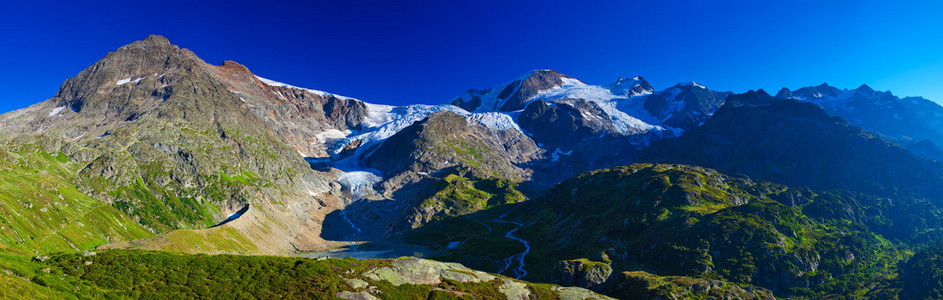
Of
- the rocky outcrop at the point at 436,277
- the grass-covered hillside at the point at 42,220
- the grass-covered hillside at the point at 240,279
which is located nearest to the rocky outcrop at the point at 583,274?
the grass-covered hillside at the point at 240,279

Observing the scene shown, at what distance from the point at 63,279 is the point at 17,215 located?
465 ft

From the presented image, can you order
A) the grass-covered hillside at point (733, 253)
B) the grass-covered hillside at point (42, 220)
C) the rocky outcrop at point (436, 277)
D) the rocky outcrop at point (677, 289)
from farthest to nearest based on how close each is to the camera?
the grass-covered hillside at point (733, 253)
the grass-covered hillside at point (42, 220)
the rocky outcrop at point (677, 289)
the rocky outcrop at point (436, 277)

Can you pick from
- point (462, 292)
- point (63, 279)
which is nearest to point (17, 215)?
point (63, 279)

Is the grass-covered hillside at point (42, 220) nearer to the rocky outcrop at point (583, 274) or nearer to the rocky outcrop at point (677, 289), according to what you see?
the rocky outcrop at point (583, 274)

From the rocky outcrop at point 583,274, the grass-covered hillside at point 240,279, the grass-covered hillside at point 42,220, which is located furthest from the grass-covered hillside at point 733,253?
the grass-covered hillside at point 42,220

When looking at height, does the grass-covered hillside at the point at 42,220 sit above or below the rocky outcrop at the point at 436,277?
above

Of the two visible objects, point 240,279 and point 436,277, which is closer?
point 240,279

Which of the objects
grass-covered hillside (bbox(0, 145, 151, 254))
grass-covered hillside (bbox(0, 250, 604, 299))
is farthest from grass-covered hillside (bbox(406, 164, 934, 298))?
grass-covered hillside (bbox(0, 145, 151, 254))

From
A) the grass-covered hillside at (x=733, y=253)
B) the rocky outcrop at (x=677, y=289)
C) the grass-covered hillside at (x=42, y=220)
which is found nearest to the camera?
the rocky outcrop at (x=677, y=289)

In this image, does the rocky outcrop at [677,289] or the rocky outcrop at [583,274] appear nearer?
the rocky outcrop at [677,289]

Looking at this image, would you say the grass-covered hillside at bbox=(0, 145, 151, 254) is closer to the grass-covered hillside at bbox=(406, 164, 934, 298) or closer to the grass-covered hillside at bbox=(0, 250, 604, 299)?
the grass-covered hillside at bbox=(0, 250, 604, 299)

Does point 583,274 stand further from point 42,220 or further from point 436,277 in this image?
point 42,220

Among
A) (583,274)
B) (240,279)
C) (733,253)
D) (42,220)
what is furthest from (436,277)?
(42,220)

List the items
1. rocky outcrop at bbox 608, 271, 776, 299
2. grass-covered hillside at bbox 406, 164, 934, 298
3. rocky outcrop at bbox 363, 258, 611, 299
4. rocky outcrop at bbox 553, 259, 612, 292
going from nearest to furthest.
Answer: rocky outcrop at bbox 363, 258, 611, 299 → rocky outcrop at bbox 608, 271, 776, 299 → rocky outcrop at bbox 553, 259, 612, 292 → grass-covered hillside at bbox 406, 164, 934, 298
